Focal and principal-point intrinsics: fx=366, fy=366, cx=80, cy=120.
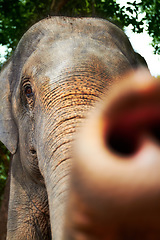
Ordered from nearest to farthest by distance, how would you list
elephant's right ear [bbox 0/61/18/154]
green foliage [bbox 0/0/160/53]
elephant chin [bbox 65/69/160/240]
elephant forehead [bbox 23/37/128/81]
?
elephant chin [bbox 65/69/160/240] → elephant forehead [bbox 23/37/128/81] → elephant's right ear [bbox 0/61/18/154] → green foliage [bbox 0/0/160/53]

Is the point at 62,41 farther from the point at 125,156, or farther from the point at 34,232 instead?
the point at 125,156

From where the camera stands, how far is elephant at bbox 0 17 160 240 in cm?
55

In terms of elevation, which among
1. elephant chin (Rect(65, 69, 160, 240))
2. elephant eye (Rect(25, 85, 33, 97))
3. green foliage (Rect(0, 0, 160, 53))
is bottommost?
elephant chin (Rect(65, 69, 160, 240))

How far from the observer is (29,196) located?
3344 mm

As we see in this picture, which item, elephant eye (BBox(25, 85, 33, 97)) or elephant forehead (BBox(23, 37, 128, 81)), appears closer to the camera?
elephant forehead (BBox(23, 37, 128, 81))

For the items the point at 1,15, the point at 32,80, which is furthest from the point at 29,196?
the point at 1,15

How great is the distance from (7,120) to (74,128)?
5.01 ft

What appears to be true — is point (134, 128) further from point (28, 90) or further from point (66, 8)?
point (66, 8)

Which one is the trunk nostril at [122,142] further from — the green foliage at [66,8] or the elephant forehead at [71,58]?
the green foliage at [66,8]

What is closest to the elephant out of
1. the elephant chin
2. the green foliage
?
the elephant chin

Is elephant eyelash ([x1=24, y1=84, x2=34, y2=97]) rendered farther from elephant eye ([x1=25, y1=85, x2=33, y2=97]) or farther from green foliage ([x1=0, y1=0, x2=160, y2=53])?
green foliage ([x1=0, y1=0, x2=160, y2=53])

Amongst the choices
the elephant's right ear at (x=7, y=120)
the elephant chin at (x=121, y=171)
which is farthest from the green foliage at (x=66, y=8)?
the elephant chin at (x=121, y=171)

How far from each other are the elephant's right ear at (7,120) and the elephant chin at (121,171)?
262 centimetres

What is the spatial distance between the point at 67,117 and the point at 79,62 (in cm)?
49
